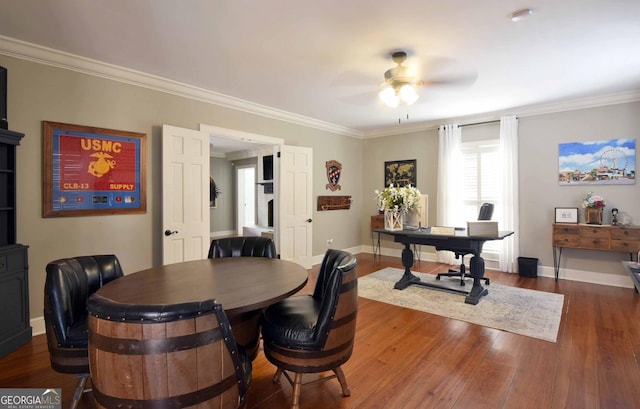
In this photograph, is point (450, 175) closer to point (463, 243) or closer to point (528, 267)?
point (528, 267)

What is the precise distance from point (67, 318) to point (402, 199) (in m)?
3.28

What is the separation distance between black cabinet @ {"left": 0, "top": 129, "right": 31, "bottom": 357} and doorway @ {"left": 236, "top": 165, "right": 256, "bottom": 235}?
6.67 meters

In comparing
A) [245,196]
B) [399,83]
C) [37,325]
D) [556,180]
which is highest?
[399,83]

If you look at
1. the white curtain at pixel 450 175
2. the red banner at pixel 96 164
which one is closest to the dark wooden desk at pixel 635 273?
the white curtain at pixel 450 175

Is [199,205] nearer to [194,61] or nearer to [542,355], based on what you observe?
[194,61]

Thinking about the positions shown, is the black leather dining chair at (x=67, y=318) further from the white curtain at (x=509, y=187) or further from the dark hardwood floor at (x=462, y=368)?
the white curtain at (x=509, y=187)

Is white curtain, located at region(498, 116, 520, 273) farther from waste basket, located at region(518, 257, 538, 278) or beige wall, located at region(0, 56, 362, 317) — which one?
beige wall, located at region(0, 56, 362, 317)

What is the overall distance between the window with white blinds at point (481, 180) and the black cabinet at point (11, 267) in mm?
5943

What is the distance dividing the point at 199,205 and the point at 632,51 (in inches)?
190

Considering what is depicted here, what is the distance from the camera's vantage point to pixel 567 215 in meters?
4.64

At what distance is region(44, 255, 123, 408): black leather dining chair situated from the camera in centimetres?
170

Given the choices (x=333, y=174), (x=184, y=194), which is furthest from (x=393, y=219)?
(x=184, y=194)

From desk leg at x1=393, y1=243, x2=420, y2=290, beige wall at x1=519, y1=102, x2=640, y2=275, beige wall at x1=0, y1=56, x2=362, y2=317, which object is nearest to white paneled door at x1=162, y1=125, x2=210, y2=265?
beige wall at x1=0, y1=56, x2=362, y2=317

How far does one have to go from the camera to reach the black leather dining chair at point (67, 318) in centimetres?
170
